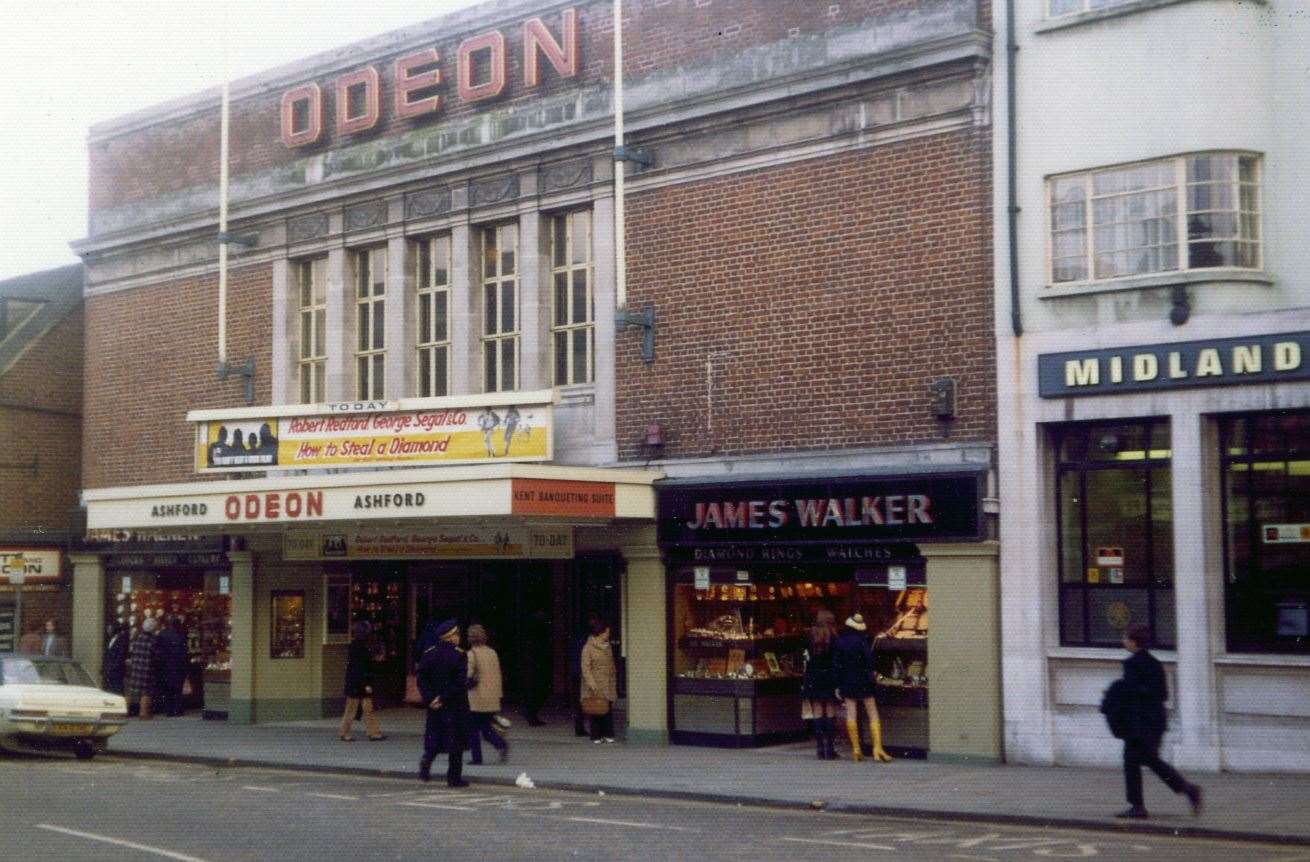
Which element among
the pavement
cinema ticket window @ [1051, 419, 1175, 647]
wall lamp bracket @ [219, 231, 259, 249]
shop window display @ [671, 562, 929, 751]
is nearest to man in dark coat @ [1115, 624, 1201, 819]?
the pavement

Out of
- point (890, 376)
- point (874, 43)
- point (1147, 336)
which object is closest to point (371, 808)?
point (890, 376)

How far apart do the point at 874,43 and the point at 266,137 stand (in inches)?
448

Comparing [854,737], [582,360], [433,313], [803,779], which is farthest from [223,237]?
[803,779]

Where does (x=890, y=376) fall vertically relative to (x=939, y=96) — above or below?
below

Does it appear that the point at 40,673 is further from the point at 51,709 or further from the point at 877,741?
the point at 877,741

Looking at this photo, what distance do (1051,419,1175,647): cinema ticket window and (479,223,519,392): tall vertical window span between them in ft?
28.3

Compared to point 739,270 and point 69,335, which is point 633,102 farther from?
point 69,335

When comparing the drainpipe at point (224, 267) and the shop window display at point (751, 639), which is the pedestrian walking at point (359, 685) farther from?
the drainpipe at point (224, 267)

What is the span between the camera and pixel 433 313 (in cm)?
2550

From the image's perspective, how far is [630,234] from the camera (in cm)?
2278

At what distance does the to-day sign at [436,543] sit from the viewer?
2295cm

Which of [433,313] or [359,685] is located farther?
[433,313]

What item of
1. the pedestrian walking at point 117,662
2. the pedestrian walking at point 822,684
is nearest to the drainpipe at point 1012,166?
the pedestrian walking at point 822,684

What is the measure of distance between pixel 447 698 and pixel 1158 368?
8237mm
